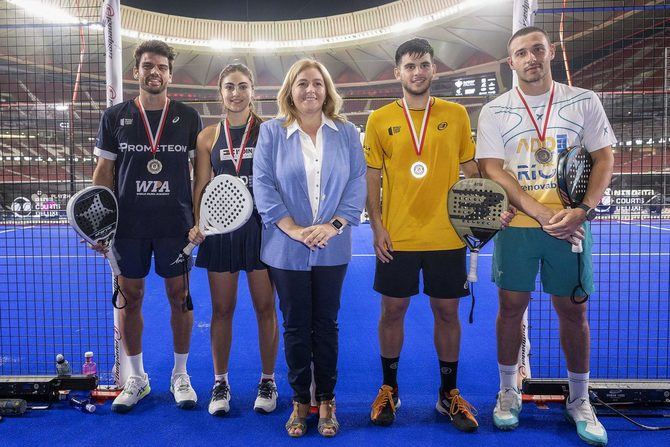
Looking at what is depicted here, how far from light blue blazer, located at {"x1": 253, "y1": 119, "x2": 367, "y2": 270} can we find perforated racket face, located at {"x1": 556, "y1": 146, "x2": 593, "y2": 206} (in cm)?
103

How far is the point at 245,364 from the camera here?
337 cm

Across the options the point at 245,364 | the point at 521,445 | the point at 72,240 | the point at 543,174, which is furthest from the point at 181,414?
the point at 72,240

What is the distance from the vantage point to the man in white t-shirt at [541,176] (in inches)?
93.6

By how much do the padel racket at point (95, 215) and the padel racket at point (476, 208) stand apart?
6.38ft

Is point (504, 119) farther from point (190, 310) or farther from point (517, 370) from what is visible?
point (190, 310)

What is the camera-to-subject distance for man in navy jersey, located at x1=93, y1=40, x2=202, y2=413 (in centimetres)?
268

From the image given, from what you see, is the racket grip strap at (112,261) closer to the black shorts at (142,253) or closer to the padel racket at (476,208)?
the black shorts at (142,253)

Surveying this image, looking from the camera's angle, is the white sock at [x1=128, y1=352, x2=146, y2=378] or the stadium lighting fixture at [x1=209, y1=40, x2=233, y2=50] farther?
the stadium lighting fixture at [x1=209, y1=40, x2=233, y2=50]

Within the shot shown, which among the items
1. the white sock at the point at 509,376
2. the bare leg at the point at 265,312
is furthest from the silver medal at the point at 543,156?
the bare leg at the point at 265,312

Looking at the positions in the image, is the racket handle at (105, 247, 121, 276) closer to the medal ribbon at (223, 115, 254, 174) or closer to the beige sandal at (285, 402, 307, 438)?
the medal ribbon at (223, 115, 254, 174)

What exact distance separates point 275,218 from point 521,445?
1767 millimetres

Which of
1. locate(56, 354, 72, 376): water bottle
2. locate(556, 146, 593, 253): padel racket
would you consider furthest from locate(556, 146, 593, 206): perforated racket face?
locate(56, 354, 72, 376): water bottle

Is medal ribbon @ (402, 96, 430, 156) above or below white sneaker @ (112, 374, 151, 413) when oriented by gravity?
above

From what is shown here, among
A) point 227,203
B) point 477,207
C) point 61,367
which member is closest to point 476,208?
point 477,207
